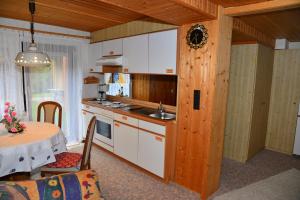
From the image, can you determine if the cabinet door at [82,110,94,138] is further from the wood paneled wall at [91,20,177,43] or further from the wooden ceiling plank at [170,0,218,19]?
the wooden ceiling plank at [170,0,218,19]

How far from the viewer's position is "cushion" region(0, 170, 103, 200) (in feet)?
4.24

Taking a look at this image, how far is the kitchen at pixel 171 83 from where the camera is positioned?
2500 mm

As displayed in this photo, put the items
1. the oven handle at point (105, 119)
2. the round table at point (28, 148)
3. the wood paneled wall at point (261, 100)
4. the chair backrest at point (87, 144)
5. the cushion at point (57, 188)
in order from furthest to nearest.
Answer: the oven handle at point (105, 119), the wood paneled wall at point (261, 100), the chair backrest at point (87, 144), the round table at point (28, 148), the cushion at point (57, 188)

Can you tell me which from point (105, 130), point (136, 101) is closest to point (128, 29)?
point (136, 101)

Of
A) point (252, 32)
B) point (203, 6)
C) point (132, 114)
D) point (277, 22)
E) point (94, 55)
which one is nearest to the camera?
point (203, 6)

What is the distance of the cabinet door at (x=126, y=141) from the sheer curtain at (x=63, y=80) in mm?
1356

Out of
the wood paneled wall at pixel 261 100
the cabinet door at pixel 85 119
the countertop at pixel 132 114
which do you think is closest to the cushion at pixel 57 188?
the countertop at pixel 132 114

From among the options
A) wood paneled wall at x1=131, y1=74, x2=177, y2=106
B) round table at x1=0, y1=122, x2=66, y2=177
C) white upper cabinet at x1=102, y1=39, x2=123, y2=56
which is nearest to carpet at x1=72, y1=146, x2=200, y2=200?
round table at x1=0, y1=122, x2=66, y2=177

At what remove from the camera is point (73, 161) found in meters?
2.57

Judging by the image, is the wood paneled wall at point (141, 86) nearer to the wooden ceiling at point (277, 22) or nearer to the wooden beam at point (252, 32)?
the wooden beam at point (252, 32)

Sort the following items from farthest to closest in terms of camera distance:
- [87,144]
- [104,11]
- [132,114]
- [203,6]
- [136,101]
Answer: [136,101] < [132,114] < [104,11] < [87,144] < [203,6]

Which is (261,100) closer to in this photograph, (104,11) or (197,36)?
(197,36)

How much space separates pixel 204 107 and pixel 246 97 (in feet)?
4.75

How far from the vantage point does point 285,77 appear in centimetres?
413
